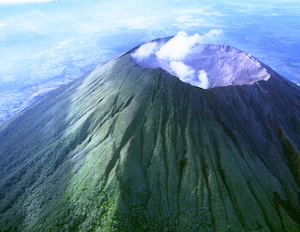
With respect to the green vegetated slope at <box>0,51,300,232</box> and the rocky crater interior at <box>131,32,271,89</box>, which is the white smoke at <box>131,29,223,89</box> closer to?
the rocky crater interior at <box>131,32,271,89</box>

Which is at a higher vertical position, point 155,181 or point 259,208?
point 155,181

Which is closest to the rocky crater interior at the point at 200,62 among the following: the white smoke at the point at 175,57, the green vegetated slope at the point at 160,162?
the white smoke at the point at 175,57

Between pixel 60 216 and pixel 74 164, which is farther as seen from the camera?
pixel 74 164

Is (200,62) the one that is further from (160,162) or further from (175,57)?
(160,162)

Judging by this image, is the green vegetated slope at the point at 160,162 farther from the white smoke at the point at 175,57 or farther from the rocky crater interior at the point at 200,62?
the white smoke at the point at 175,57

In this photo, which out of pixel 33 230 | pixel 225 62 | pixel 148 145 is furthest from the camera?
pixel 225 62

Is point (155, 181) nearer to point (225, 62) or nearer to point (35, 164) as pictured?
point (35, 164)

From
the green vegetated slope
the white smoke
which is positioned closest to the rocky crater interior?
the white smoke

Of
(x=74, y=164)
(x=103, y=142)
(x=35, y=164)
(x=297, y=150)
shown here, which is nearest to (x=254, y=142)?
(x=297, y=150)
